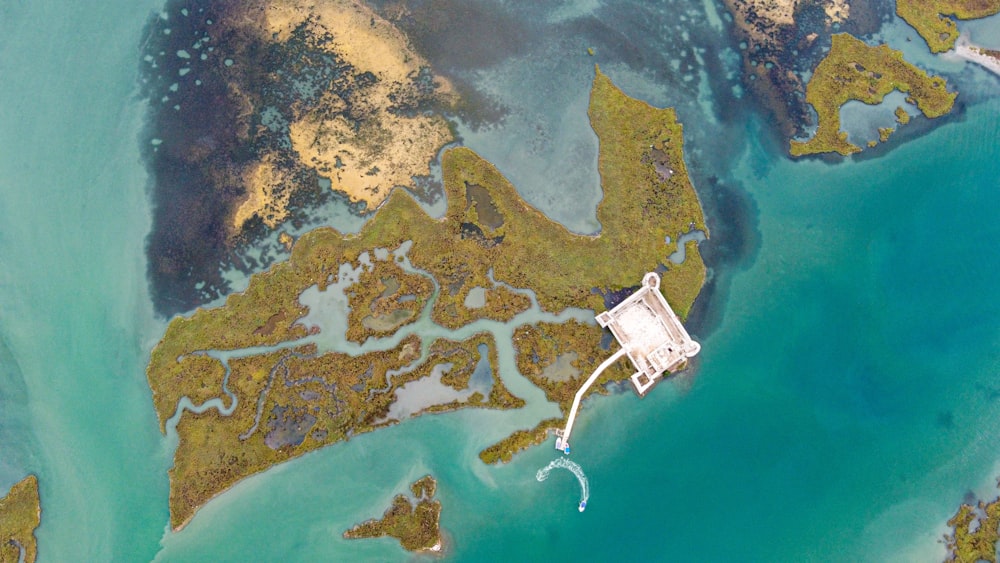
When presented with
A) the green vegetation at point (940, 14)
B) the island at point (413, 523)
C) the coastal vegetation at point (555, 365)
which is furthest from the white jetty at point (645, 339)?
the green vegetation at point (940, 14)

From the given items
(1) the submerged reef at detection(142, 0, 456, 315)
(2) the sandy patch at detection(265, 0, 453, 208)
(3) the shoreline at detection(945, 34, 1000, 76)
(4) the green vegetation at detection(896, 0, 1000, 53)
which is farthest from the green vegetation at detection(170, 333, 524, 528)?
(3) the shoreline at detection(945, 34, 1000, 76)

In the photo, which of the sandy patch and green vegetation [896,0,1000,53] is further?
green vegetation [896,0,1000,53]

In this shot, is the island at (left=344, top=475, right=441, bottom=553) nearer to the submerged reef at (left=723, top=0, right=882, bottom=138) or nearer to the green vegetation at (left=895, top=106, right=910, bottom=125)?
the submerged reef at (left=723, top=0, right=882, bottom=138)

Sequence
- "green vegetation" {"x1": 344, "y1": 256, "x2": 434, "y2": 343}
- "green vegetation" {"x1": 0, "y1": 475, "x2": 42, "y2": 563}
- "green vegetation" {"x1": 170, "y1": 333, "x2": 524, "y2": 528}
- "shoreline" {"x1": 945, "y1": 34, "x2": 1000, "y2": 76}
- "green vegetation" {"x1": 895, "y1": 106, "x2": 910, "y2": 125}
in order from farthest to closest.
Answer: "shoreline" {"x1": 945, "y1": 34, "x2": 1000, "y2": 76} < "green vegetation" {"x1": 895, "y1": 106, "x2": 910, "y2": 125} < "green vegetation" {"x1": 344, "y1": 256, "x2": 434, "y2": 343} < "green vegetation" {"x1": 170, "y1": 333, "x2": 524, "y2": 528} < "green vegetation" {"x1": 0, "y1": 475, "x2": 42, "y2": 563}

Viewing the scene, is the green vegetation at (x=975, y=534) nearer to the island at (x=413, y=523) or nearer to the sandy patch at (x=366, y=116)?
the island at (x=413, y=523)

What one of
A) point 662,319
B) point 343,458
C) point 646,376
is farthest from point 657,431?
point 343,458

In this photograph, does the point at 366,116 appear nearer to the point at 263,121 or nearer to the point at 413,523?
the point at 263,121

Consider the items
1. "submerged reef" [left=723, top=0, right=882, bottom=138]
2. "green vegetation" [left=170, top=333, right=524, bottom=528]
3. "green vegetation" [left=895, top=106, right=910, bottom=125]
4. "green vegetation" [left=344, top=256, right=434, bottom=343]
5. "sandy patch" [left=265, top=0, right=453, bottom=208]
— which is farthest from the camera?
"submerged reef" [left=723, top=0, right=882, bottom=138]
